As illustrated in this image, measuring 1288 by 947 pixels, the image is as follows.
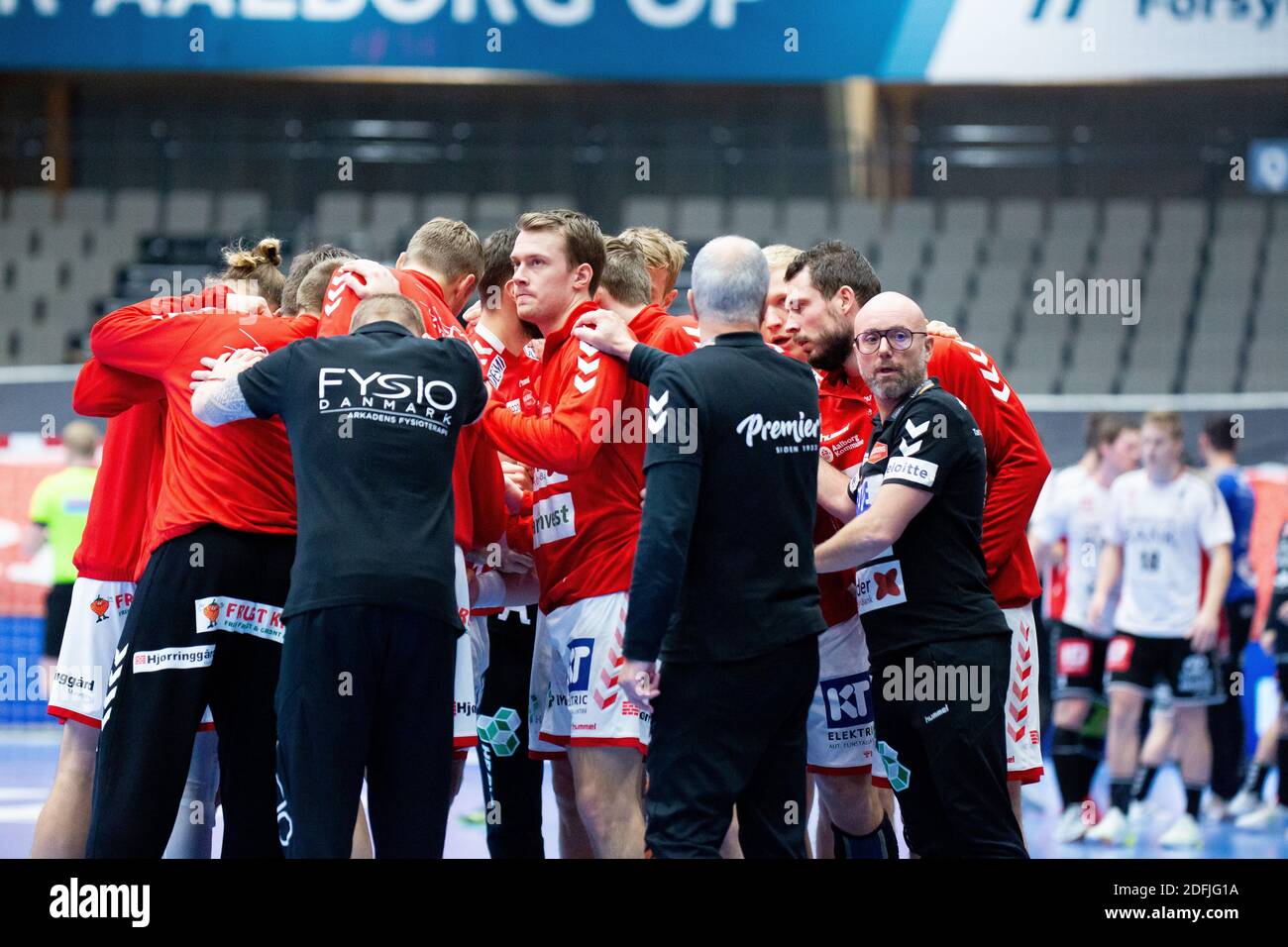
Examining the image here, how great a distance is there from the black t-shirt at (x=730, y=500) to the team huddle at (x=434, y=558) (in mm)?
101

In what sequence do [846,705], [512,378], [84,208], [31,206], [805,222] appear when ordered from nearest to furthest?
[846,705]
[512,378]
[805,222]
[84,208]
[31,206]

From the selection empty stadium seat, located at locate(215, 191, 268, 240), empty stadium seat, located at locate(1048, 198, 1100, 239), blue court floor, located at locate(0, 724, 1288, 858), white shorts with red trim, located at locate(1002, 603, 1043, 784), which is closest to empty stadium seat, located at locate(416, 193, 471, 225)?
empty stadium seat, located at locate(215, 191, 268, 240)

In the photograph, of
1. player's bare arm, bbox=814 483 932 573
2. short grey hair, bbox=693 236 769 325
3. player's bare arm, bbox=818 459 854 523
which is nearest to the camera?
short grey hair, bbox=693 236 769 325

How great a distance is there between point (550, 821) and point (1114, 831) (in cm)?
297

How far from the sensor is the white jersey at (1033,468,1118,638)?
333 inches

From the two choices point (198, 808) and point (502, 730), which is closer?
point (198, 808)

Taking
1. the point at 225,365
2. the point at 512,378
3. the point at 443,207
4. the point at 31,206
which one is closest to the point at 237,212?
the point at 443,207

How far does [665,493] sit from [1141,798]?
19.0 feet

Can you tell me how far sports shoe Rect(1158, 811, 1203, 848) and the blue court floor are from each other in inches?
2.7

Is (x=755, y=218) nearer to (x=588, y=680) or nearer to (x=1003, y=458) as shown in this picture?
(x=1003, y=458)

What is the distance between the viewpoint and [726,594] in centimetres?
399

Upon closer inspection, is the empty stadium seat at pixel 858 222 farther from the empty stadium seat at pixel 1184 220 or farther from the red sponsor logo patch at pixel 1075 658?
the red sponsor logo patch at pixel 1075 658

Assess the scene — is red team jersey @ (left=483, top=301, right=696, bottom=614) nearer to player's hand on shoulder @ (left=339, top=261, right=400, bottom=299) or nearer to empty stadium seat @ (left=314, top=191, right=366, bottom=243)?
player's hand on shoulder @ (left=339, top=261, right=400, bottom=299)

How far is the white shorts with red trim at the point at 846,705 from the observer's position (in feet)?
16.4
